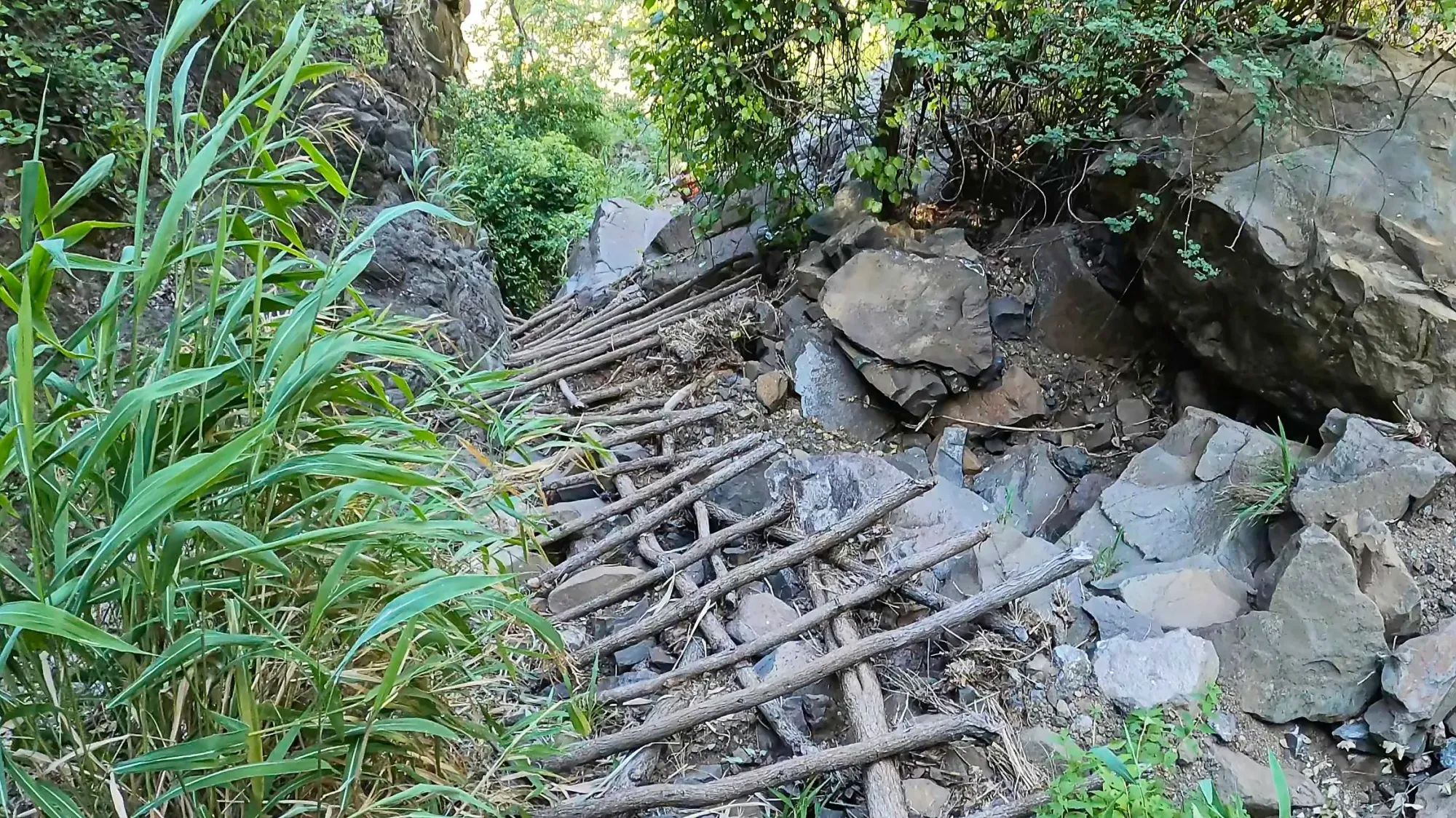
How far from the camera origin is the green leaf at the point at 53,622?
A: 104cm

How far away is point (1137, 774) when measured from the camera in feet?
5.81

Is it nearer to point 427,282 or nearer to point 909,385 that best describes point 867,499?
point 909,385

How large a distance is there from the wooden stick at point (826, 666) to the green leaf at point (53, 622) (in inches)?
40.7

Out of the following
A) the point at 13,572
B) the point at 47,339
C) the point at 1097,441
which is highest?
the point at 47,339

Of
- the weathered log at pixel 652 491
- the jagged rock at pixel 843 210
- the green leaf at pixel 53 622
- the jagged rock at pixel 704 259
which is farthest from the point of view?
the jagged rock at pixel 704 259

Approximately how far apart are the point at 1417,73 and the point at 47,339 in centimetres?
416

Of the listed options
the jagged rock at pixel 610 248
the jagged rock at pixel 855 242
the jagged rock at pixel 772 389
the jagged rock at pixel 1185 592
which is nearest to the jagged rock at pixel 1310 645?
the jagged rock at pixel 1185 592

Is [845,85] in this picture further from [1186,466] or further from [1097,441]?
[1186,466]

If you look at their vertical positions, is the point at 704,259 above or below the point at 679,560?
below

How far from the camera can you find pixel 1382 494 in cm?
239

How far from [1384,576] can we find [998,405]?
172 centimetres

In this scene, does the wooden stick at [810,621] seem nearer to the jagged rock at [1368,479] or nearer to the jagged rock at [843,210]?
the jagged rock at [1368,479]

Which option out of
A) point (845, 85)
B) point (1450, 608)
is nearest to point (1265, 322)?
point (1450, 608)

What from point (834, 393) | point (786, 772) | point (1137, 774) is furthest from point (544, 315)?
point (1137, 774)
